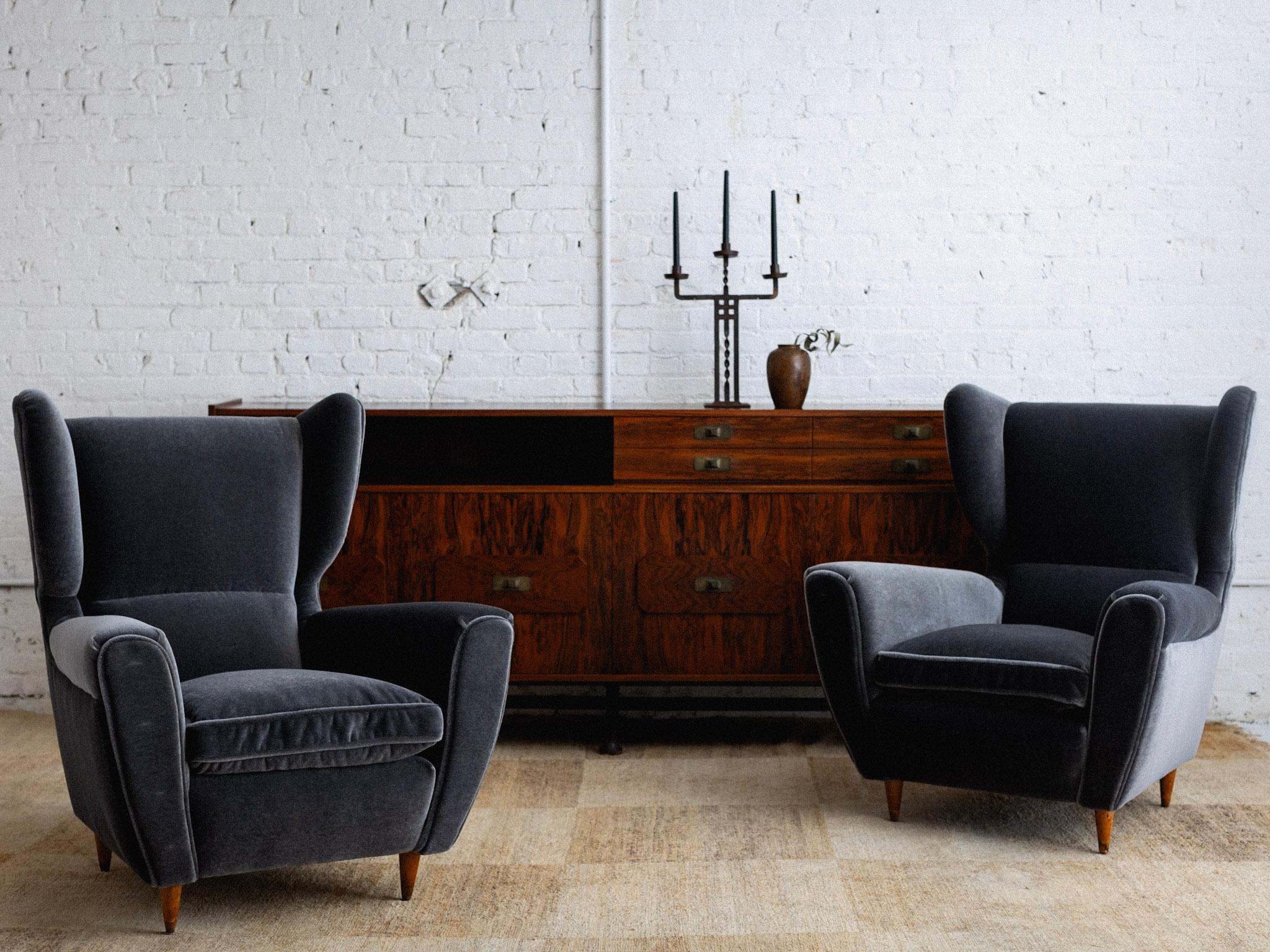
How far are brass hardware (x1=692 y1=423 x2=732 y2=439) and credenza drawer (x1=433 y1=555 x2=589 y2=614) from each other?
1.59 feet

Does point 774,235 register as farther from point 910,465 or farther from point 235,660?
point 235,660

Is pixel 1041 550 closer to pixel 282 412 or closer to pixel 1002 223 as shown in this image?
pixel 1002 223

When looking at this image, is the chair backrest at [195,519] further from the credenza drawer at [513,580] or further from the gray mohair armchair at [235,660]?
the credenza drawer at [513,580]

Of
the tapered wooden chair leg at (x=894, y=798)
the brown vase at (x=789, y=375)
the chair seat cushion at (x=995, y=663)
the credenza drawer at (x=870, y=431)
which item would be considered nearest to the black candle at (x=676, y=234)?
the brown vase at (x=789, y=375)

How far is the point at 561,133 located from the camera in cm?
383

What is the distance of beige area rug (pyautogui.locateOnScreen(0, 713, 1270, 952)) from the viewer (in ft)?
7.25

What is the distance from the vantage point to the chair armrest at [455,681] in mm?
2340

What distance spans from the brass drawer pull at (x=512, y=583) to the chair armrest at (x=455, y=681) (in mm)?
916

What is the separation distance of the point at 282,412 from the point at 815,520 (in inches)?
60.7

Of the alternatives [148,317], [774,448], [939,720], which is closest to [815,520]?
[774,448]

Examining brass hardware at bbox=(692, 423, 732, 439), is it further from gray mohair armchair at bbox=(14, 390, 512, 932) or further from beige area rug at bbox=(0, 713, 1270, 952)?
gray mohair armchair at bbox=(14, 390, 512, 932)

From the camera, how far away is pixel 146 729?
2096 millimetres

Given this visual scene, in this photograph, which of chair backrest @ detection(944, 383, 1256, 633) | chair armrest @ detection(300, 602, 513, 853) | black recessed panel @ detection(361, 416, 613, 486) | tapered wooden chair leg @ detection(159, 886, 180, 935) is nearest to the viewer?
tapered wooden chair leg @ detection(159, 886, 180, 935)

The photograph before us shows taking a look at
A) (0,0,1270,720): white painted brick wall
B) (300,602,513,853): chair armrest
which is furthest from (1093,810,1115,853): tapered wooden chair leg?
(0,0,1270,720): white painted brick wall
